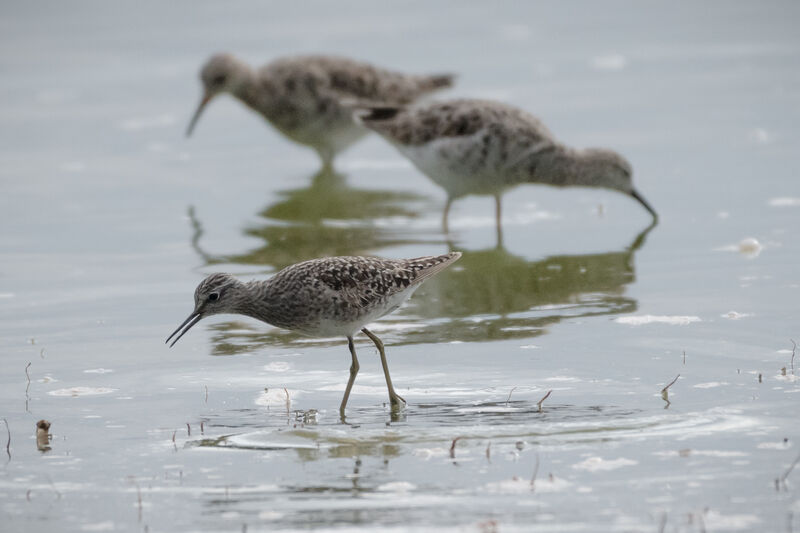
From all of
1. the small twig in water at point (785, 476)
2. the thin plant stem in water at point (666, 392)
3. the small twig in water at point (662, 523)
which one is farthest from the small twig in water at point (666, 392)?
the small twig in water at point (662, 523)

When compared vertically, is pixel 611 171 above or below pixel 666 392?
above

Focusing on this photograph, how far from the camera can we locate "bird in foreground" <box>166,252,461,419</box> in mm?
7586

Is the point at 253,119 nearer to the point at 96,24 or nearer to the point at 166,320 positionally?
the point at 96,24

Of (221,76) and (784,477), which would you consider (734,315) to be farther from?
(221,76)

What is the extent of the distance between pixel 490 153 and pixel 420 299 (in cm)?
233

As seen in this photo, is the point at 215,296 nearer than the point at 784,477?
No

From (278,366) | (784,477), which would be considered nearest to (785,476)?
(784,477)

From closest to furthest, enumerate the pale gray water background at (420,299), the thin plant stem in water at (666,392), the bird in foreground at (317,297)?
the pale gray water background at (420,299) → the thin plant stem in water at (666,392) → the bird in foreground at (317,297)

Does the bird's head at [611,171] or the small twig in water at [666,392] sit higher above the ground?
the bird's head at [611,171]

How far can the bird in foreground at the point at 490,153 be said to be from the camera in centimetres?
1153

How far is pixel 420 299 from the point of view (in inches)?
381

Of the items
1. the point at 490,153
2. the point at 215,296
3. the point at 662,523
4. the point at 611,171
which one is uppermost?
the point at 490,153

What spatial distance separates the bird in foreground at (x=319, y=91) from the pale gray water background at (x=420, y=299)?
52 centimetres

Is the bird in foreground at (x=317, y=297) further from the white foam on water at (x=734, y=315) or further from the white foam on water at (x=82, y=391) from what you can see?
the white foam on water at (x=734, y=315)
